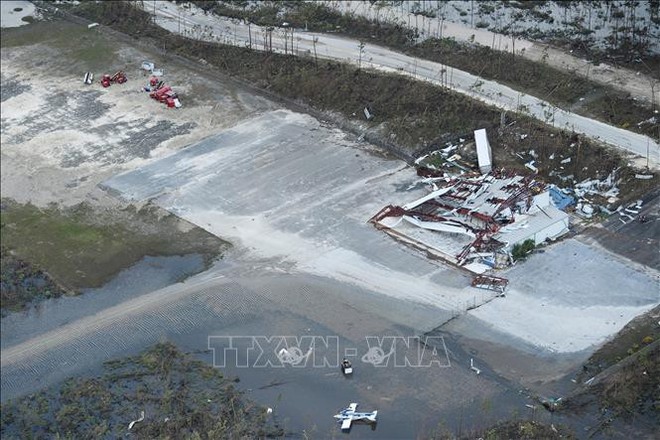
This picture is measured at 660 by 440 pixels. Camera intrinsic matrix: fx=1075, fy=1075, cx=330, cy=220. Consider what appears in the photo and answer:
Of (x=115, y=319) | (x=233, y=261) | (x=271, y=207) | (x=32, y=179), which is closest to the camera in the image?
(x=115, y=319)

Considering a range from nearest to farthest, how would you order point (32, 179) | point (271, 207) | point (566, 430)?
point (566, 430) → point (271, 207) → point (32, 179)

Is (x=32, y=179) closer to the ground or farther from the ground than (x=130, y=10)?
closer to the ground

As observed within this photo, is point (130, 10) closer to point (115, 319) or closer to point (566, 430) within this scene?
point (115, 319)

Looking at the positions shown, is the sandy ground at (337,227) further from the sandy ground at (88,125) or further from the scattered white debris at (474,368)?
the scattered white debris at (474,368)

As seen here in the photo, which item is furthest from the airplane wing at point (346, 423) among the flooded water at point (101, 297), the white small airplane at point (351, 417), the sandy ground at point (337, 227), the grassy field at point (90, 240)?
the grassy field at point (90, 240)

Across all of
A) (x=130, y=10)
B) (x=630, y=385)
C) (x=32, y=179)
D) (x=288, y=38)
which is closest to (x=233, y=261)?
(x=32, y=179)

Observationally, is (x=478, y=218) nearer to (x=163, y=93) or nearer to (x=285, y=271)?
(x=285, y=271)
